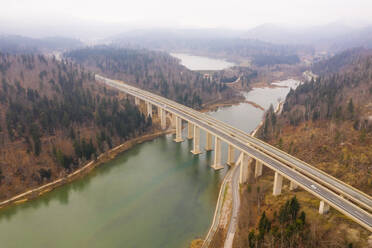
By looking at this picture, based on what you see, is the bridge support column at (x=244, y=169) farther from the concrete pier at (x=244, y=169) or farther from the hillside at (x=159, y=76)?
the hillside at (x=159, y=76)

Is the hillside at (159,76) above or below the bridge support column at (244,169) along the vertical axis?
above

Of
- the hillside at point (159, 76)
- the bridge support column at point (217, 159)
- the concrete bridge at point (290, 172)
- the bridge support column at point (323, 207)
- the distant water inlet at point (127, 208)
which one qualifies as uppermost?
the hillside at point (159, 76)

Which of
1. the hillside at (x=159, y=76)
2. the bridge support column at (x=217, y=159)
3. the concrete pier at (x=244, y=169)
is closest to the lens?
the concrete pier at (x=244, y=169)

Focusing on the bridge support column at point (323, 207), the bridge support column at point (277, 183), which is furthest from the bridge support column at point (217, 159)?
the bridge support column at point (323, 207)

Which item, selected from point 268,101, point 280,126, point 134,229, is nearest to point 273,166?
point 134,229

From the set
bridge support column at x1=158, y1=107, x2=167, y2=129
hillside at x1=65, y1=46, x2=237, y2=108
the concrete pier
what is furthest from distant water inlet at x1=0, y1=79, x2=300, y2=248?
hillside at x1=65, y1=46, x2=237, y2=108

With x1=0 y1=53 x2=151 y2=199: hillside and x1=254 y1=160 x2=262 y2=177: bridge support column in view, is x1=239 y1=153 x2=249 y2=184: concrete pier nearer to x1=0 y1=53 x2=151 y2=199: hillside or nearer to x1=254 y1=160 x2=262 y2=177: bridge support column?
x1=254 y1=160 x2=262 y2=177: bridge support column

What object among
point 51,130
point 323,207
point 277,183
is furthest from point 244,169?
point 51,130

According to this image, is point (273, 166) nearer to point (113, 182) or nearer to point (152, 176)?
point (152, 176)
